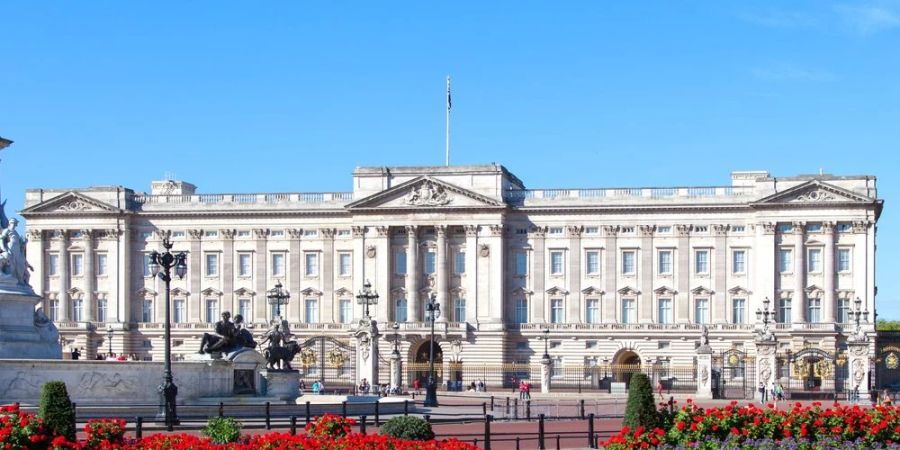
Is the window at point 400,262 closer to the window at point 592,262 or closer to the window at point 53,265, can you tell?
the window at point 592,262

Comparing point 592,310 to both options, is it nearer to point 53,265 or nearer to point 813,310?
point 813,310

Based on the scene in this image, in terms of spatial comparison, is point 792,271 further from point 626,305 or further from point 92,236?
point 92,236

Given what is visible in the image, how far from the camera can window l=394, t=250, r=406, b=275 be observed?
99.5 meters

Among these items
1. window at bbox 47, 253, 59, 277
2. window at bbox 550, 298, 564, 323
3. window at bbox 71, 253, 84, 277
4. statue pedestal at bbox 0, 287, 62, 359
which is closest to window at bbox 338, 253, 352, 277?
window at bbox 550, 298, 564, 323

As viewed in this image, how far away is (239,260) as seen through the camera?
336ft

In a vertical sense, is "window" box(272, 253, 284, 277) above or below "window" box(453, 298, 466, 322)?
above

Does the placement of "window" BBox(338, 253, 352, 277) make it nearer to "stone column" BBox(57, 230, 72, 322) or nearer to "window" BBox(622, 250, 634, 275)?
"window" BBox(622, 250, 634, 275)

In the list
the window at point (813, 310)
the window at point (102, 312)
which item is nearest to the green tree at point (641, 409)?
the window at point (813, 310)

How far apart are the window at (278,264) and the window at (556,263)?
18978 millimetres

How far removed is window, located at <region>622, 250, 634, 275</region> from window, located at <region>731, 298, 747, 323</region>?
7.05 metres

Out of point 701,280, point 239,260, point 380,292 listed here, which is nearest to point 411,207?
point 380,292

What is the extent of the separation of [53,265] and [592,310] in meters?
38.4

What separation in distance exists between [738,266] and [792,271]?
3638 millimetres

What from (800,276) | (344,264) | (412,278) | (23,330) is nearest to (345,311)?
(344,264)
